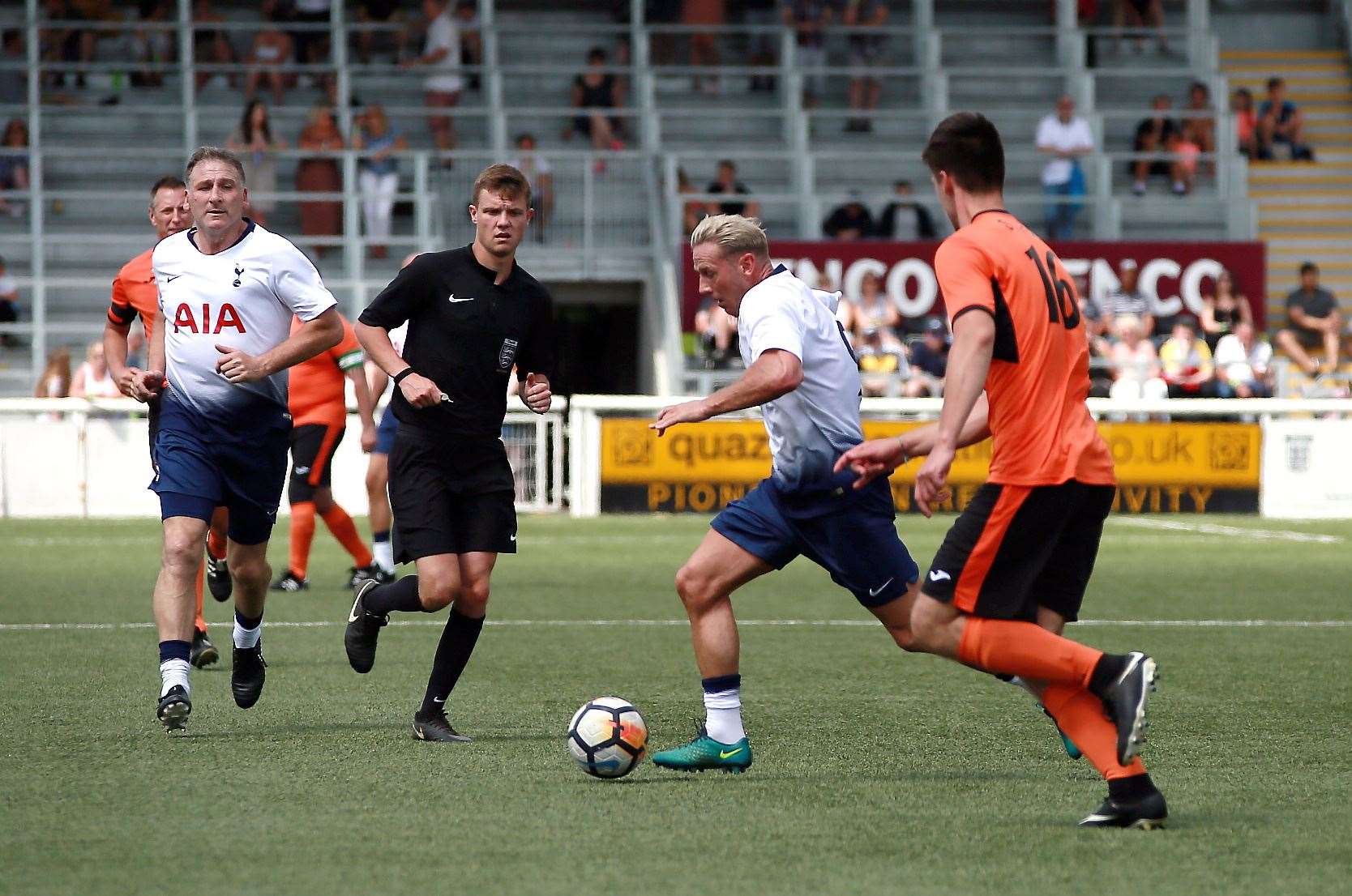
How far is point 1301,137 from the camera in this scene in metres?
30.4

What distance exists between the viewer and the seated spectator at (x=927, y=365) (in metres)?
22.8

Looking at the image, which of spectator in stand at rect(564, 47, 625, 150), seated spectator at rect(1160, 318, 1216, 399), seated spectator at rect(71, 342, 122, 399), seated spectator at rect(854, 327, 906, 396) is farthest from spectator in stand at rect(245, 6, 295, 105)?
seated spectator at rect(1160, 318, 1216, 399)

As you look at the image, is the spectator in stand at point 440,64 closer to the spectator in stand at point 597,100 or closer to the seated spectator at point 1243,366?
the spectator in stand at point 597,100

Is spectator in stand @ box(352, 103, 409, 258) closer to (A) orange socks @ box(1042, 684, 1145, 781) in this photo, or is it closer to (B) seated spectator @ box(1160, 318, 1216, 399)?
(B) seated spectator @ box(1160, 318, 1216, 399)

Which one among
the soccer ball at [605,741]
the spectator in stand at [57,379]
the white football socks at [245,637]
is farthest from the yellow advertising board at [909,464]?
the soccer ball at [605,741]

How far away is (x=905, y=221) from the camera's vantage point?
Result: 84.4 ft

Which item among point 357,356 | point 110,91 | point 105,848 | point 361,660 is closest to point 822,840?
point 105,848

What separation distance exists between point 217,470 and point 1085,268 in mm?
18866

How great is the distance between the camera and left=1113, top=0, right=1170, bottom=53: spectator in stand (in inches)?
1206

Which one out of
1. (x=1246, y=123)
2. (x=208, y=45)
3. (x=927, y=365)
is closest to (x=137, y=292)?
(x=927, y=365)

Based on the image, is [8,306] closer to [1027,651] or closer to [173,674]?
[173,674]

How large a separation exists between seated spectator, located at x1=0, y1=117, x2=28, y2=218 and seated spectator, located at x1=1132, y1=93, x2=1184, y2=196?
14.5 m

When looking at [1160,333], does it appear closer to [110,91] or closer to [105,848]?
[110,91]

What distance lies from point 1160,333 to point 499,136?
28.7ft
